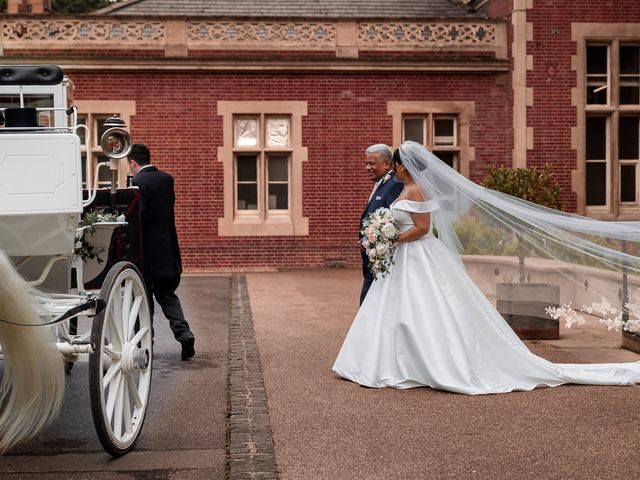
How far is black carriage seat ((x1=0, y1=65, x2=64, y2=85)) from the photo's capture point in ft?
17.9

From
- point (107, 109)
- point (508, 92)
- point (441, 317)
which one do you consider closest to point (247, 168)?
point (107, 109)

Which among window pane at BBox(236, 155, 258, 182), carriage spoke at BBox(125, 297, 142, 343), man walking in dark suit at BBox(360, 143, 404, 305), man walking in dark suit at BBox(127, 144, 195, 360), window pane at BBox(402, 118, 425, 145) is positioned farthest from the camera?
window pane at BBox(402, 118, 425, 145)

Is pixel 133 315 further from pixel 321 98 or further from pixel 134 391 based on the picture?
pixel 321 98

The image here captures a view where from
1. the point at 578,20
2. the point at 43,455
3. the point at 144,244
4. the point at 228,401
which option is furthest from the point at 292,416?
the point at 578,20

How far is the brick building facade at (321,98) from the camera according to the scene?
17.0 meters

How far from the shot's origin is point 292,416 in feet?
18.3

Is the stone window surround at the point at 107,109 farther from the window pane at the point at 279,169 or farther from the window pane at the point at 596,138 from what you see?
the window pane at the point at 596,138

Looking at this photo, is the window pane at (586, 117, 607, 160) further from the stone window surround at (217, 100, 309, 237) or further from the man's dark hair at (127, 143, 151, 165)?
the man's dark hair at (127, 143, 151, 165)

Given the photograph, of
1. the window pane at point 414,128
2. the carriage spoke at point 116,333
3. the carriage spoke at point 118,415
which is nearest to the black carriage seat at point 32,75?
the carriage spoke at point 116,333

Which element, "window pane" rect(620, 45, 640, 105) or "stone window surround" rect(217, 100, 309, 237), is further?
"window pane" rect(620, 45, 640, 105)

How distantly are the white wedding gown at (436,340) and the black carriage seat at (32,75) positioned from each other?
Answer: 2.64 m

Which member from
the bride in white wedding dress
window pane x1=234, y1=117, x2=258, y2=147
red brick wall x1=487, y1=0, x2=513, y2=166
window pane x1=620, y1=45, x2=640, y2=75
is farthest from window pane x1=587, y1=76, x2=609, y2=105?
the bride in white wedding dress

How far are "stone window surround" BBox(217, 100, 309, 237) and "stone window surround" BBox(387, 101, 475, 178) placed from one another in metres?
1.74

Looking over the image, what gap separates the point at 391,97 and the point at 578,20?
149 inches
